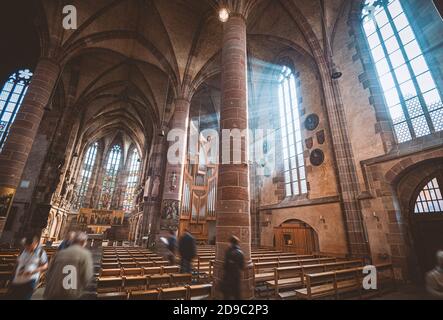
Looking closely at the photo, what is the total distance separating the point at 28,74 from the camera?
568 inches

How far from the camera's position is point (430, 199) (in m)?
6.57

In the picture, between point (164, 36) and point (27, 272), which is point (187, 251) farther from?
point (164, 36)

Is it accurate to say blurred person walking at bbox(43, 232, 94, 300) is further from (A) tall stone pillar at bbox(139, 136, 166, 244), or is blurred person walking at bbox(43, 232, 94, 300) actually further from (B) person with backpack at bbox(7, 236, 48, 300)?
(A) tall stone pillar at bbox(139, 136, 166, 244)

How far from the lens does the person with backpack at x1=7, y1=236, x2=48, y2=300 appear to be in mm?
2924

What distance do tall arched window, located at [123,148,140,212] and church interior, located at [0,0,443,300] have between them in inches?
460

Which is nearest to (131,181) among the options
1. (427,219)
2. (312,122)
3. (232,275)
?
(312,122)

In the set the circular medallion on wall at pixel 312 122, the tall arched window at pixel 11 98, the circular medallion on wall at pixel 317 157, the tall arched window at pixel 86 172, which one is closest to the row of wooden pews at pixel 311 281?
the circular medallion on wall at pixel 317 157

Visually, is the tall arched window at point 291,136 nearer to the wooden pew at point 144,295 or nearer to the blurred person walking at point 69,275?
the wooden pew at point 144,295

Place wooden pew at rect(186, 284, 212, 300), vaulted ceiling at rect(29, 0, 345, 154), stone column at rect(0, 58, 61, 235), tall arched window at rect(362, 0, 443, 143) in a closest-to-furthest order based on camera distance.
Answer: wooden pew at rect(186, 284, 212, 300)
tall arched window at rect(362, 0, 443, 143)
stone column at rect(0, 58, 61, 235)
vaulted ceiling at rect(29, 0, 345, 154)

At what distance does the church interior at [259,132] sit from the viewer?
5367 millimetres

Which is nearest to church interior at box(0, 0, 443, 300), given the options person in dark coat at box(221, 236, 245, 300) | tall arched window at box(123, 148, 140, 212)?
person in dark coat at box(221, 236, 245, 300)

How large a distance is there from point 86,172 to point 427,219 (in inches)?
1426

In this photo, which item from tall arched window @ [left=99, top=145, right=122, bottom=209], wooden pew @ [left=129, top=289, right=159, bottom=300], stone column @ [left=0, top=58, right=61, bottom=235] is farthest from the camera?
tall arched window @ [left=99, top=145, right=122, bottom=209]
